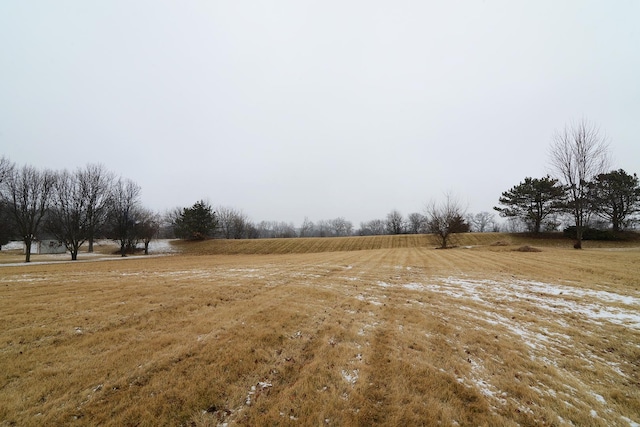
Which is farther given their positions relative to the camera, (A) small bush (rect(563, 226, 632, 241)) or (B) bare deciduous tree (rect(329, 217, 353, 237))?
(B) bare deciduous tree (rect(329, 217, 353, 237))

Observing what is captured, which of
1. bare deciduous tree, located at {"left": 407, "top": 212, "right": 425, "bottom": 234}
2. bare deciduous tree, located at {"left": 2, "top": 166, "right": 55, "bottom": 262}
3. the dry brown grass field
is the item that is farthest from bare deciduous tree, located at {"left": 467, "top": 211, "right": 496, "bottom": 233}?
bare deciduous tree, located at {"left": 2, "top": 166, "right": 55, "bottom": 262}

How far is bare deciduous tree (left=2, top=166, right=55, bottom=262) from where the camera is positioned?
25.9m

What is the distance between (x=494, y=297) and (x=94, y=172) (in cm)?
4588

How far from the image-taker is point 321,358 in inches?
168

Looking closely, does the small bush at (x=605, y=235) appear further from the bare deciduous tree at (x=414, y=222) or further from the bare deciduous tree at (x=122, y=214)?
the bare deciduous tree at (x=122, y=214)

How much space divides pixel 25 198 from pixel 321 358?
127 feet

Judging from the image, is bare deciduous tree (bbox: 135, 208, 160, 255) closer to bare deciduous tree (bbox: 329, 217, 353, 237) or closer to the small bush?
the small bush

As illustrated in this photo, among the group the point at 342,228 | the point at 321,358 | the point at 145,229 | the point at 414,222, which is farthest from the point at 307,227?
the point at 321,358

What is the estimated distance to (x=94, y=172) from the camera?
34.2 m

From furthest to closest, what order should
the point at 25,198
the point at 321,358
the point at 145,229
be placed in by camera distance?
the point at 145,229 → the point at 25,198 → the point at 321,358

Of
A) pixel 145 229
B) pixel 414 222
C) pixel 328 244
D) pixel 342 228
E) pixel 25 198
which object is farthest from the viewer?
pixel 342 228

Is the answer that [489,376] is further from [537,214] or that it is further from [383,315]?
[537,214]

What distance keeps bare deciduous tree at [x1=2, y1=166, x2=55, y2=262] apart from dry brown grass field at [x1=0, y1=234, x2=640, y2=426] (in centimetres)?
2719

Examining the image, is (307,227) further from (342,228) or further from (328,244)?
(328,244)
